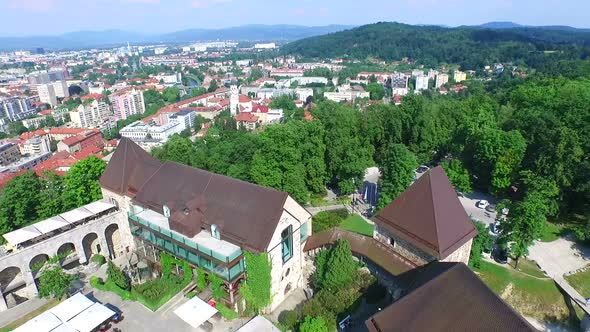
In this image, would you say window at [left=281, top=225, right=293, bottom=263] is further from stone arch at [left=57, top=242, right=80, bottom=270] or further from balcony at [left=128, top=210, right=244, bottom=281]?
stone arch at [left=57, top=242, right=80, bottom=270]

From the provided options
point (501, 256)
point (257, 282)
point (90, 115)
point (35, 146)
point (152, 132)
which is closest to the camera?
point (257, 282)

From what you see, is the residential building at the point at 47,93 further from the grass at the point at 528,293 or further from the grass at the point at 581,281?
the grass at the point at 581,281

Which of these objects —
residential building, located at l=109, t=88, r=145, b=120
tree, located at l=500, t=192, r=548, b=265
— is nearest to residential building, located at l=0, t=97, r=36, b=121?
residential building, located at l=109, t=88, r=145, b=120

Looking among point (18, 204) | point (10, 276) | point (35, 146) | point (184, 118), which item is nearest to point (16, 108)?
point (35, 146)

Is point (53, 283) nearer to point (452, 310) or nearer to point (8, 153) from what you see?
point (452, 310)

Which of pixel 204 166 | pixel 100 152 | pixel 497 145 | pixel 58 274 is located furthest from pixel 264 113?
pixel 58 274
